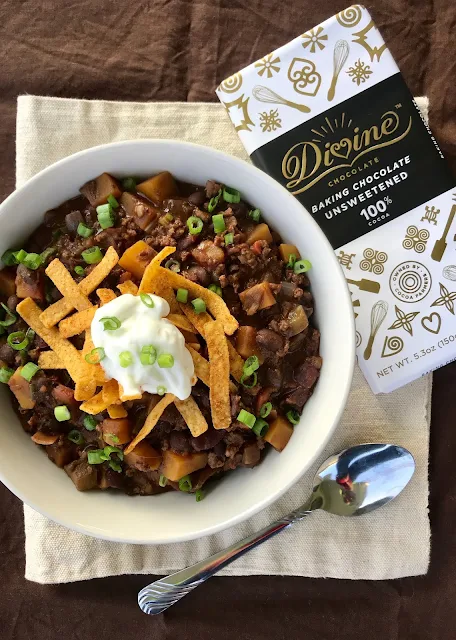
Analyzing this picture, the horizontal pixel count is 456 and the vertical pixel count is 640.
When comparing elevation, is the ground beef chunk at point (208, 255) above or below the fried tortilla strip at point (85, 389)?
above

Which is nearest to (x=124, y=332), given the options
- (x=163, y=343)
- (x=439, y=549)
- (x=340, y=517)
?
(x=163, y=343)

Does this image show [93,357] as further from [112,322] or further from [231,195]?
[231,195]

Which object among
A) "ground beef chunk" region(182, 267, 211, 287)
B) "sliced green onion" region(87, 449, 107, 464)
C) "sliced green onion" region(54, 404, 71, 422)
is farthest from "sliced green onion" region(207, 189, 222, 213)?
"sliced green onion" region(87, 449, 107, 464)

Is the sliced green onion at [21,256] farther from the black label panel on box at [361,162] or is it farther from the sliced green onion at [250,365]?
the black label panel on box at [361,162]

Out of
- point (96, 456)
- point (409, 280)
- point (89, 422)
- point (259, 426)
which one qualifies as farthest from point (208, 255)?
point (409, 280)

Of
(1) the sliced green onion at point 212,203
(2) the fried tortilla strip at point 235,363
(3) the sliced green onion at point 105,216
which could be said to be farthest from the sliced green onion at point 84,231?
(2) the fried tortilla strip at point 235,363

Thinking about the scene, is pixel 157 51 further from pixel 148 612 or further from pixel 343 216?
pixel 148 612

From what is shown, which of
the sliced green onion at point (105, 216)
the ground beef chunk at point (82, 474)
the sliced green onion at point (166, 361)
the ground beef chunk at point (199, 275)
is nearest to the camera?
the sliced green onion at point (166, 361)
